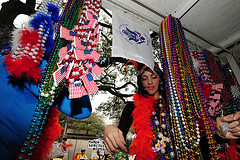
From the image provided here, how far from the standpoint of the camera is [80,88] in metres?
0.81

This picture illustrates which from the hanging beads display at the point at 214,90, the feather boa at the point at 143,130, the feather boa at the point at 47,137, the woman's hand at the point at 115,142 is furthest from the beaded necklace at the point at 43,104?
the hanging beads display at the point at 214,90

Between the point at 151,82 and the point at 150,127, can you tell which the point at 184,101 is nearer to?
the point at 150,127

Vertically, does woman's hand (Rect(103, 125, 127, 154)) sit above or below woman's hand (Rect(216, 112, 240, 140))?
below

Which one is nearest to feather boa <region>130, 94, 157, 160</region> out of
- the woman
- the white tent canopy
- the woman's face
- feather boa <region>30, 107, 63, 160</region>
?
the woman

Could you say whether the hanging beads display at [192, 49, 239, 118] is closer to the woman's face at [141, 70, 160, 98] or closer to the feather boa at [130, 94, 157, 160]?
the woman's face at [141, 70, 160, 98]

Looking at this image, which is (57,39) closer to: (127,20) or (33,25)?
(33,25)

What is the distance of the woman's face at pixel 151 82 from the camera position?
1772mm

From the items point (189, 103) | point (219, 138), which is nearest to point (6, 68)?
point (189, 103)

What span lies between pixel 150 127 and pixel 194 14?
7.12 ft

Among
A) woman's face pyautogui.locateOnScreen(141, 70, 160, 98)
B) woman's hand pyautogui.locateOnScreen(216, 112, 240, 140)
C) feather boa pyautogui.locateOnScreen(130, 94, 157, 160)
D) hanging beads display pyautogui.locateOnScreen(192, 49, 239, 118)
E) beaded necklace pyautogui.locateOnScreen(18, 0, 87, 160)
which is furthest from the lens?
hanging beads display pyautogui.locateOnScreen(192, 49, 239, 118)

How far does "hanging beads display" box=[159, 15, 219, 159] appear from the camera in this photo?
0.77m

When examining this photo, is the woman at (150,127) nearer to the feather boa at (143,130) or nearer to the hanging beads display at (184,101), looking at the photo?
the feather boa at (143,130)

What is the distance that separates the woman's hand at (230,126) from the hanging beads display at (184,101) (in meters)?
0.15

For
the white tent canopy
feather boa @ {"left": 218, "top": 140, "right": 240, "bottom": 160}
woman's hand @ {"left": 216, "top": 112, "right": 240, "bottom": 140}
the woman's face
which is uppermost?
the white tent canopy
